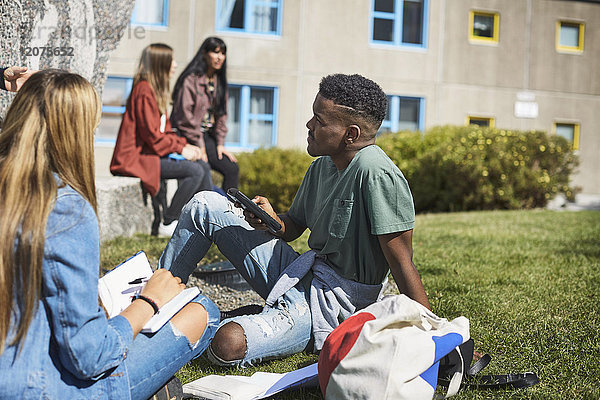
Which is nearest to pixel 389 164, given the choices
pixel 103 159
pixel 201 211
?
pixel 201 211

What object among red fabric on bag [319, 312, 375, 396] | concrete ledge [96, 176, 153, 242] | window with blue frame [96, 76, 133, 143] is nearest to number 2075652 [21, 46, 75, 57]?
concrete ledge [96, 176, 153, 242]

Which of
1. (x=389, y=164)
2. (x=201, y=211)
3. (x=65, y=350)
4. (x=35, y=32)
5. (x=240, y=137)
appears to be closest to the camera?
(x=65, y=350)

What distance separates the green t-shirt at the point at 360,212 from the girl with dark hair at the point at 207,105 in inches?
158

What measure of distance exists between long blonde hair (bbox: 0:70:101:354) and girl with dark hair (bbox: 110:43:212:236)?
4.48m

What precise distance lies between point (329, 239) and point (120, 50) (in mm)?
13730

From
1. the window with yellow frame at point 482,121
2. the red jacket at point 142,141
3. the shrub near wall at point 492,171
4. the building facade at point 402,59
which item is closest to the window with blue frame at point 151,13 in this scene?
Answer: the building facade at point 402,59

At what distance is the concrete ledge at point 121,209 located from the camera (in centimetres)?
682

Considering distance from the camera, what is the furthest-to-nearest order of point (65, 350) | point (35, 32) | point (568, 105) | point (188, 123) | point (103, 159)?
point (568, 105) < point (103, 159) < point (188, 123) < point (35, 32) < point (65, 350)

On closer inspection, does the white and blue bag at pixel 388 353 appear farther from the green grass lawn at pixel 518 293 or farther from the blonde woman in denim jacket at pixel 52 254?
the blonde woman in denim jacket at pixel 52 254

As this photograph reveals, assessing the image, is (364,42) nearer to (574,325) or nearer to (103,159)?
(103,159)

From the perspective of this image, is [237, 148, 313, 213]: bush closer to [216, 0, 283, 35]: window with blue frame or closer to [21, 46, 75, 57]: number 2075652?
[216, 0, 283, 35]: window with blue frame

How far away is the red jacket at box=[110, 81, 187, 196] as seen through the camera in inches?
255

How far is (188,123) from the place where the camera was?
717 cm

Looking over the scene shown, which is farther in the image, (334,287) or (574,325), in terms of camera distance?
(574,325)
